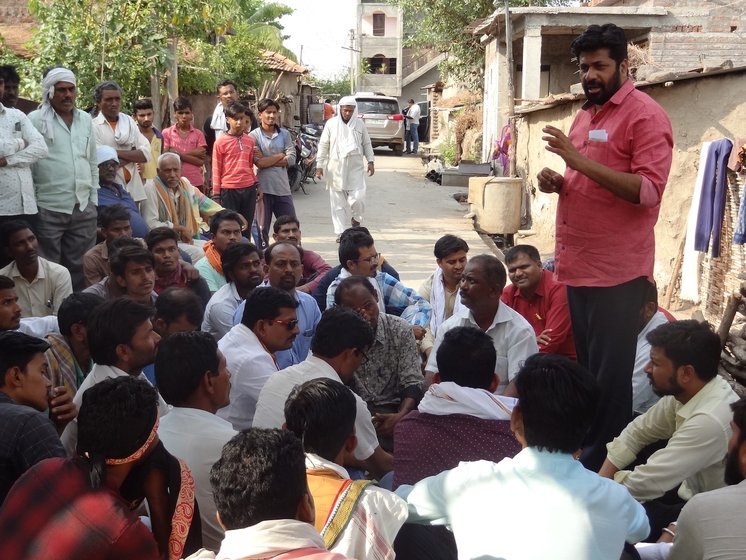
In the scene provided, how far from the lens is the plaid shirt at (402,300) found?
5.29 m

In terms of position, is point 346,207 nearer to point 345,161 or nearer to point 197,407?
point 345,161

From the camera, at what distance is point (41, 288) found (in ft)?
16.2

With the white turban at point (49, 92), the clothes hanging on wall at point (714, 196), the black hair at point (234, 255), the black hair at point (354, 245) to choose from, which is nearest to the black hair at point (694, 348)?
the black hair at point (354, 245)

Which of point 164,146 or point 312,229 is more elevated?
point 164,146

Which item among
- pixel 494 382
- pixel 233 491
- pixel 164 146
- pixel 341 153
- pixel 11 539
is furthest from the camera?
pixel 341 153

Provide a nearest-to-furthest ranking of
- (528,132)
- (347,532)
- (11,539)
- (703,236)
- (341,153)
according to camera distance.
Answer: (11,539)
(347,532)
(703,236)
(341,153)
(528,132)

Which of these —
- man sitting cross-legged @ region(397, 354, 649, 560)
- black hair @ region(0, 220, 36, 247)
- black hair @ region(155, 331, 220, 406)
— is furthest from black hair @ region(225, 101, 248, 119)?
man sitting cross-legged @ region(397, 354, 649, 560)

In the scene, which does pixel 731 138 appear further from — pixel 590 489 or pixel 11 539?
pixel 11 539

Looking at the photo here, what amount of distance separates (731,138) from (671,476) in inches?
205

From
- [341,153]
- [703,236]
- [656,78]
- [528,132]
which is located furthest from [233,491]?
[528,132]

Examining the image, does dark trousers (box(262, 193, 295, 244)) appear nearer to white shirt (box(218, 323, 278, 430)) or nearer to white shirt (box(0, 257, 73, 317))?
white shirt (box(0, 257, 73, 317))

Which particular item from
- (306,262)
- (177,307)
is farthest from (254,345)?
(306,262)

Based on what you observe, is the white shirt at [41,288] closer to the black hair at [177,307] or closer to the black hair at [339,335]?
the black hair at [177,307]

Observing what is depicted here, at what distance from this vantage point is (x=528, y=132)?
46.0 feet
